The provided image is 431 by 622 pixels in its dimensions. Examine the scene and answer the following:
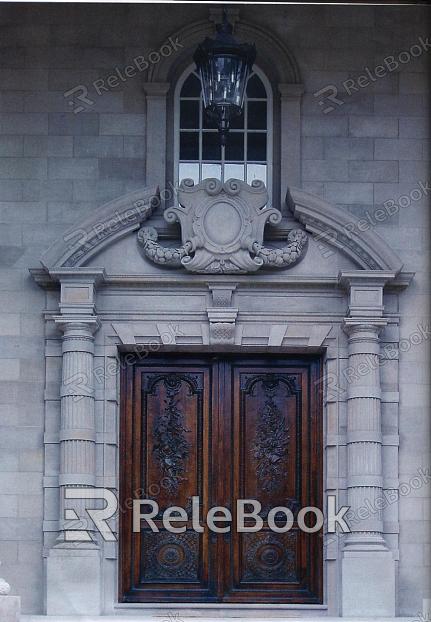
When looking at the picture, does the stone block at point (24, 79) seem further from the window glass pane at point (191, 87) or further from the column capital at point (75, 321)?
the column capital at point (75, 321)

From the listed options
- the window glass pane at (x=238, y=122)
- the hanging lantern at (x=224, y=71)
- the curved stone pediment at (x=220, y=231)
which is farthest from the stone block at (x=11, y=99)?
the window glass pane at (x=238, y=122)

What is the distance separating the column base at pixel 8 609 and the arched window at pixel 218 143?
523cm

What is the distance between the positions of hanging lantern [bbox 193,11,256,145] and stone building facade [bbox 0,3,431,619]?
117cm

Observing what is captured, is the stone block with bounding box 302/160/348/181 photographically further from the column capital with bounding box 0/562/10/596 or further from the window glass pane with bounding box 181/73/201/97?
the column capital with bounding box 0/562/10/596

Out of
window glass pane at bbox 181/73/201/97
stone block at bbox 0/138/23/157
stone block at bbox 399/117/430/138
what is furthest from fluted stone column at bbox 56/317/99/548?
stone block at bbox 399/117/430/138

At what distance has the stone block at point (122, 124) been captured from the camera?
18.2 metres

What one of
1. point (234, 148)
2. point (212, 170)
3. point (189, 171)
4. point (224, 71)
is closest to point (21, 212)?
point (189, 171)

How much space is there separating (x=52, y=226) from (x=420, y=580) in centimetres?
554

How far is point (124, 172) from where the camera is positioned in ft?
59.5

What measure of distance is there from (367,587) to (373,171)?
4.57 m

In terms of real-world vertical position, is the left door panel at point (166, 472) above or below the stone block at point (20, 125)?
below

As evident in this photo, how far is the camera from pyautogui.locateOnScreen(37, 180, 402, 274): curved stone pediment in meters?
17.8

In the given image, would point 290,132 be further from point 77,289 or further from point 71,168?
point 77,289

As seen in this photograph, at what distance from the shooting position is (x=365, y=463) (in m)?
17.5
